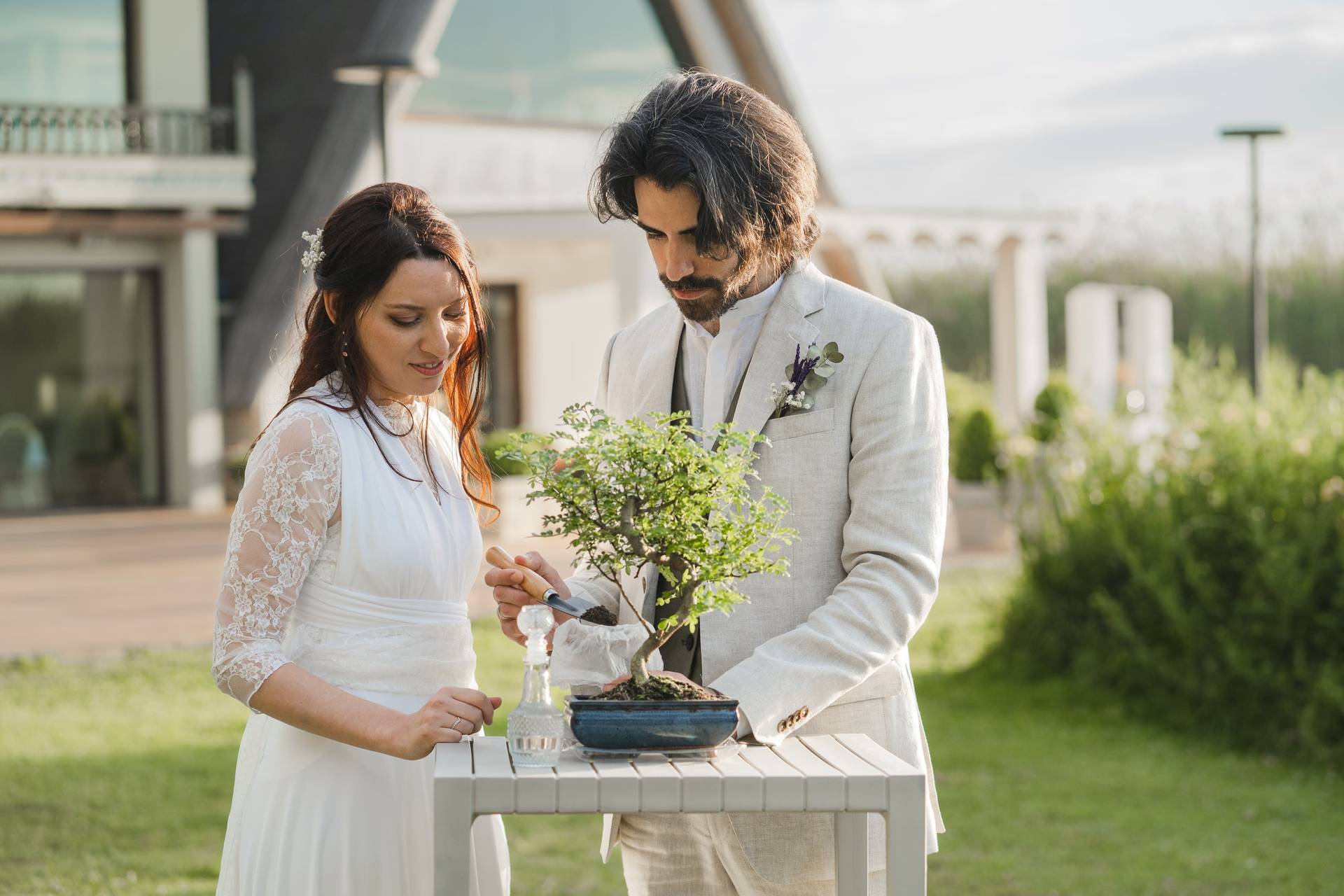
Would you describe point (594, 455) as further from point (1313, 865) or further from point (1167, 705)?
point (1167, 705)

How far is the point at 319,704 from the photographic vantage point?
240cm

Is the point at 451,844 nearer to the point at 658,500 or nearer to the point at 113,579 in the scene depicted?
the point at 658,500

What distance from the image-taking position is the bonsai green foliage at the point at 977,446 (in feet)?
48.1

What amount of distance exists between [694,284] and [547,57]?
53.3ft

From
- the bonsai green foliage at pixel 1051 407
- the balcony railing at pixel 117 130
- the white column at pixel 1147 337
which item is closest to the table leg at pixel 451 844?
the bonsai green foliage at pixel 1051 407

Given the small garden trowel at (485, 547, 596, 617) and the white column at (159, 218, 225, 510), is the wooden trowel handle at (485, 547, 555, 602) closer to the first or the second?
the small garden trowel at (485, 547, 596, 617)

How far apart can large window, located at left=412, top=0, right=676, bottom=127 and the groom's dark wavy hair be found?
50.9 ft

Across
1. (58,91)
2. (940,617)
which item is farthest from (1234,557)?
(58,91)

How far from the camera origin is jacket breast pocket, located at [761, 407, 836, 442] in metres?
2.53

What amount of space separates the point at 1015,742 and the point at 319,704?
17.7ft

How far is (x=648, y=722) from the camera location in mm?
2078

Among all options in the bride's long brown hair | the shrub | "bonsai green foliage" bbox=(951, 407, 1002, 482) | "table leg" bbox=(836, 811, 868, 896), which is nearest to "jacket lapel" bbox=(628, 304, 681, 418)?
the bride's long brown hair

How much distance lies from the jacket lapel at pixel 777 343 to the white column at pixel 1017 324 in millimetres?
15443

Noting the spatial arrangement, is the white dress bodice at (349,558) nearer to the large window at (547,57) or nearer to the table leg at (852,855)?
the table leg at (852,855)
